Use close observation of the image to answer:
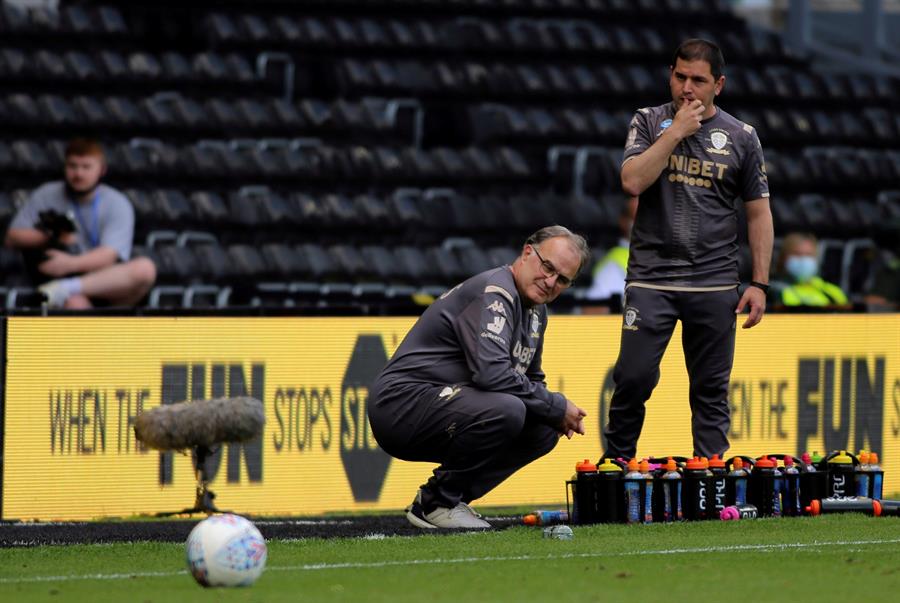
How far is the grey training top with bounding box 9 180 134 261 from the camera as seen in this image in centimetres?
1116

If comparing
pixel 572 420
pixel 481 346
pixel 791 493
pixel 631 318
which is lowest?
pixel 791 493

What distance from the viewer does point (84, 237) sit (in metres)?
11.2

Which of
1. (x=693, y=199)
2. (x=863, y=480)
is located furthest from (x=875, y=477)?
(x=693, y=199)

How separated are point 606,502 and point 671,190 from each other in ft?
4.62

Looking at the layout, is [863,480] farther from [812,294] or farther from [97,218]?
[97,218]

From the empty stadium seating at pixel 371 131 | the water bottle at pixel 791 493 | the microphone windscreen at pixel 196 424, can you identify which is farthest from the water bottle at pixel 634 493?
the empty stadium seating at pixel 371 131

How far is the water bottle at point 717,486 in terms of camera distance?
25.2 feet

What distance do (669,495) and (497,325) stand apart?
1145 millimetres

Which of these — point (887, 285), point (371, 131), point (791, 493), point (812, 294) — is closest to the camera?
point (791, 493)

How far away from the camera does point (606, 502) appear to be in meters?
7.57

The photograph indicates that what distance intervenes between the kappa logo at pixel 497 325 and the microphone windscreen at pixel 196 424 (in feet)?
6.03

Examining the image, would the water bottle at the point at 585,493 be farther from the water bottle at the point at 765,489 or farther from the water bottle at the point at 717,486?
the water bottle at the point at 765,489

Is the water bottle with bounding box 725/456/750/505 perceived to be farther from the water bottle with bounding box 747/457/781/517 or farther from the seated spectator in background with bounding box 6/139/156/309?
the seated spectator in background with bounding box 6/139/156/309

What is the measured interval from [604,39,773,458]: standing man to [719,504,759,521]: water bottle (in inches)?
17.9
